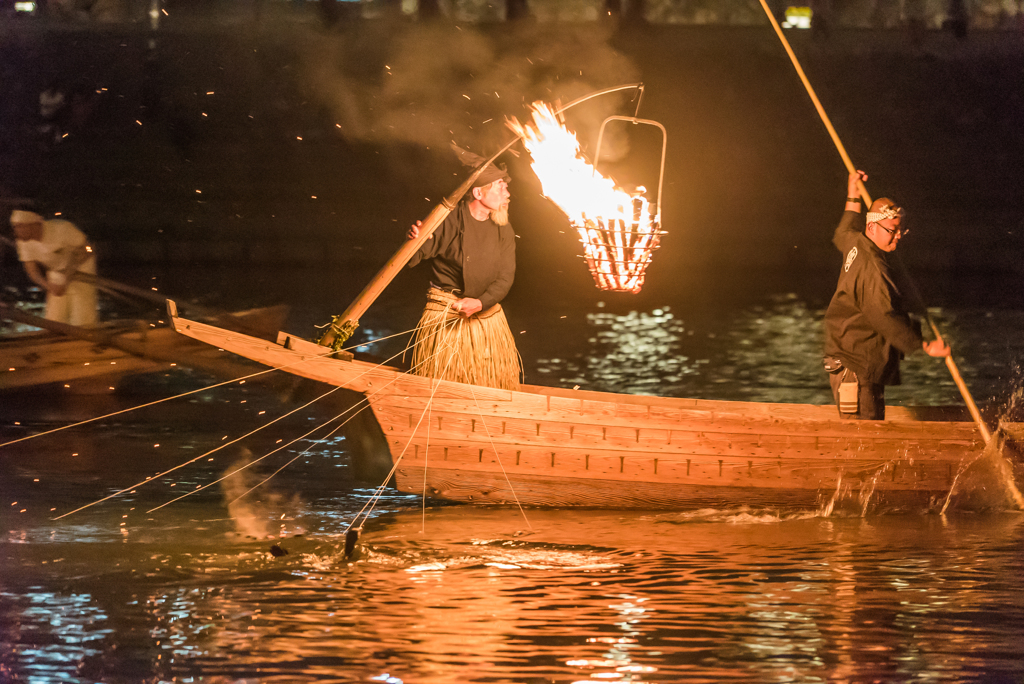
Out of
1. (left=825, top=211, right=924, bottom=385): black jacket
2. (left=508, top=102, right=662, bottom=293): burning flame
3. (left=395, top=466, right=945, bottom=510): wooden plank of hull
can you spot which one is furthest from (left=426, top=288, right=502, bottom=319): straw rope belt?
(left=825, top=211, right=924, bottom=385): black jacket

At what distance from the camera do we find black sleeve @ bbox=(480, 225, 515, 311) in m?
7.33

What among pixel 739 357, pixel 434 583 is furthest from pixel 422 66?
pixel 434 583

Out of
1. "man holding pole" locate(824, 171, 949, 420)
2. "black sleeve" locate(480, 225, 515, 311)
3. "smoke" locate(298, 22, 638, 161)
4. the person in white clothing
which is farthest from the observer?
"smoke" locate(298, 22, 638, 161)

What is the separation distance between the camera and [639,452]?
7.29 m

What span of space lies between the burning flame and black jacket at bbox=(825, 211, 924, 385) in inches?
47.7

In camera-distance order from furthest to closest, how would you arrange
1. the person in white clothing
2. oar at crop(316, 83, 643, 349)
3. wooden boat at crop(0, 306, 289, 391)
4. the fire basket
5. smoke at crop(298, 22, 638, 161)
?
smoke at crop(298, 22, 638, 161)
the person in white clothing
wooden boat at crop(0, 306, 289, 391)
oar at crop(316, 83, 643, 349)
the fire basket

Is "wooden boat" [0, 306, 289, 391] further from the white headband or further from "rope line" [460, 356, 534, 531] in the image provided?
the white headband

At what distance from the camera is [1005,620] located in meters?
5.87

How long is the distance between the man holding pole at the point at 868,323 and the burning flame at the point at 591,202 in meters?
1.22

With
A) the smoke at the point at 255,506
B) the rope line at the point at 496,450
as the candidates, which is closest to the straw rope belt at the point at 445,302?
the rope line at the point at 496,450

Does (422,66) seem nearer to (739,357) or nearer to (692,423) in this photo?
(739,357)

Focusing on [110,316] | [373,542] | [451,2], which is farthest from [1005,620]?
[451,2]

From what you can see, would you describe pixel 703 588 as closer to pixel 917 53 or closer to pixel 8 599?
pixel 8 599

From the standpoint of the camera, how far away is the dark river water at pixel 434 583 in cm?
527
